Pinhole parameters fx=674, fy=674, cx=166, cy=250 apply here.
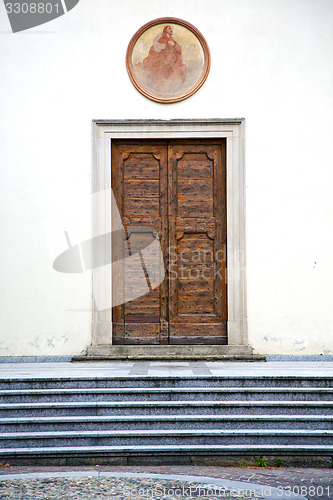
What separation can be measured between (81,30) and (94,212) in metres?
2.50

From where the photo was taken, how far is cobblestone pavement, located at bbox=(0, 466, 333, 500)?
17.1 feet

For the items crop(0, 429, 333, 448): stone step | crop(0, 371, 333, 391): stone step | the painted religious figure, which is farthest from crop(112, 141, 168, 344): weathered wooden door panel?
crop(0, 429, 333, 448): stone step

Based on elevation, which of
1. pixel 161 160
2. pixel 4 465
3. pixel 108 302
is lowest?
pixel 4 465

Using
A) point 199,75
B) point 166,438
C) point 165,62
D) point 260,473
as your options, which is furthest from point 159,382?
point 165,62

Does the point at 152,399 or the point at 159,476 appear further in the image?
the point at 152,399

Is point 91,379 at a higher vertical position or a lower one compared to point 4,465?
higher

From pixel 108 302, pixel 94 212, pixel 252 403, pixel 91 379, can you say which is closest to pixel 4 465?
pixel 91 379

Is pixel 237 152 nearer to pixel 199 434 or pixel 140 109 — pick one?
pixel 140 109

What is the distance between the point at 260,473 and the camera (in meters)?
5.76

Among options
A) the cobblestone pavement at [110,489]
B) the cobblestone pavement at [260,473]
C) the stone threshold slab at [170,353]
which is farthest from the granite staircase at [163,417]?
the stone threshold slab at [170,353]

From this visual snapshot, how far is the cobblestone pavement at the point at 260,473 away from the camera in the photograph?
5.22 meters

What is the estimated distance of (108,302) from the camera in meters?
9.12

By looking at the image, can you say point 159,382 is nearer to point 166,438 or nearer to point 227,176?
point 166,438

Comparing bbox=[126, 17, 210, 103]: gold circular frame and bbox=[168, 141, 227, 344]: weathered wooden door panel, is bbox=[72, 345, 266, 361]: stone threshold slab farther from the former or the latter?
bbox=[126, 17, 210, 103]: gold circular frame
